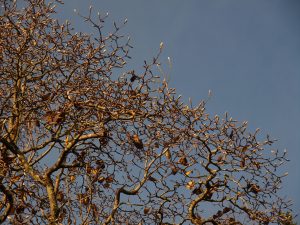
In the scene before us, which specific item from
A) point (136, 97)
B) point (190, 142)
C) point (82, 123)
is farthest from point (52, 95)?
point (190, 142)

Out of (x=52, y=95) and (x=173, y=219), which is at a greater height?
(x=52, y=95)

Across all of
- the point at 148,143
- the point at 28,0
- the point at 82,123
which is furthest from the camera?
the point at 28,0

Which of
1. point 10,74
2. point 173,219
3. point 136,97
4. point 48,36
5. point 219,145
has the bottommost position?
point 173,219

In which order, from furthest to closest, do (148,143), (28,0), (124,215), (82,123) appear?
1. (28,0)
2. (124,215)
3. (148,143)
4. (82,123)

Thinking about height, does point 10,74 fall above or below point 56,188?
above

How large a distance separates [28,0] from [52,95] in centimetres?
299

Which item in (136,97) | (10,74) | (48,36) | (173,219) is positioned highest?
(48,36)

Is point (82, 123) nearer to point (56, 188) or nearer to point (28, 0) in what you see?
point (56, 188)

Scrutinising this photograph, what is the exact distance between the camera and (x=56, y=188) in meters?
8.93

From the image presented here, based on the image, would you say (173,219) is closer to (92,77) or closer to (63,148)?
(63,148)

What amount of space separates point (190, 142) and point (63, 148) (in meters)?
2.46

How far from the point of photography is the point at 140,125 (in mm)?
8227

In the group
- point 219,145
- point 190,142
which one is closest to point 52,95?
point 190,142

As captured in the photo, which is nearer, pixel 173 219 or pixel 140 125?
pixel 140 125
